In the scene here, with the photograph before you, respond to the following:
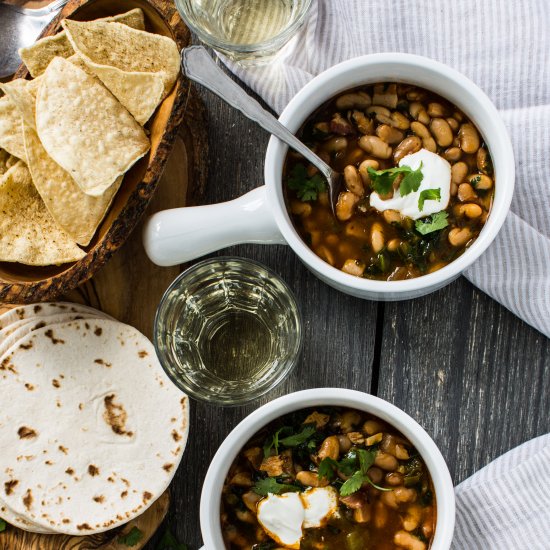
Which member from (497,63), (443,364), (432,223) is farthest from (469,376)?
(497,63)

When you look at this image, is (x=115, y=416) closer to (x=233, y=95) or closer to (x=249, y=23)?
(x=233, y=95)

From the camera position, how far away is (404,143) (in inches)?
68.6

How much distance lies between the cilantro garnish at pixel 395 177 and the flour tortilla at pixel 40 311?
0.79 meters

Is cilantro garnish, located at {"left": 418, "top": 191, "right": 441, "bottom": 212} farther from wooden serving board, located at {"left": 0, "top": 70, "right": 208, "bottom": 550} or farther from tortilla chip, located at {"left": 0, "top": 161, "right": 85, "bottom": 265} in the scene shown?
tortilla chip, located at {"left": 0, "top": 161, "right": 85, "bottom": 265}

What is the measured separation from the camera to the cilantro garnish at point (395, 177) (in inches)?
66.4

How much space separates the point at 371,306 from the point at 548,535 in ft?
2.29

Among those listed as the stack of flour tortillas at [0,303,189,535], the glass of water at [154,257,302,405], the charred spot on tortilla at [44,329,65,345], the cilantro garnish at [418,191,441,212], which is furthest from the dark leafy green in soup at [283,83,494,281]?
the charred spot on tortilla at [44,329,65,345]

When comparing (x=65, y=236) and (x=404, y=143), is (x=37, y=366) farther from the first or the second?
(x=404, y=143)

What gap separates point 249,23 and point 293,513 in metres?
1.18

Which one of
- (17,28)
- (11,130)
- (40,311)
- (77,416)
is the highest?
(17,28)

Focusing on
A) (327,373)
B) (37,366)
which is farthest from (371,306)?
(37,366)

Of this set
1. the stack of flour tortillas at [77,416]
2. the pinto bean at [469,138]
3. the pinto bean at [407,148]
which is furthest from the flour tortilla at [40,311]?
the pinto bean at [469,138]

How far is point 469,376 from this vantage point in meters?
2.09

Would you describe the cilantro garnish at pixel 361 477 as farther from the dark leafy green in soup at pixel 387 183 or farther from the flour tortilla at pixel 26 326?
the flour tortilla at pixel 26 326
